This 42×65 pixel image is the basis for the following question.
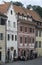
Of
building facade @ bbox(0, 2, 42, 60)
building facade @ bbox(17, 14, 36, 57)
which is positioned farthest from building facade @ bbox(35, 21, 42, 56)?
building facade @ bbox(17, 14, 36, 57)

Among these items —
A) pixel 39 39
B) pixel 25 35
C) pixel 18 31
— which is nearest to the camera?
pixel 18 31

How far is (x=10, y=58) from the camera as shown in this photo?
6531 centimetres

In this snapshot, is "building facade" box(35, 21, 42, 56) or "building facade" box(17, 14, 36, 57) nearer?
"building facade" box(17, 14, 36, 57)

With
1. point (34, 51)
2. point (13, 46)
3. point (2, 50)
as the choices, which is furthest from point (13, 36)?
point (34, 51)

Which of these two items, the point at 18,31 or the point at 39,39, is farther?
the point at 39,39

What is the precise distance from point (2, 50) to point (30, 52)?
15.4 m

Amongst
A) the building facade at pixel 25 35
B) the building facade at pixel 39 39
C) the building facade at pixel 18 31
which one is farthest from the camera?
the building facade at pixel 39 39

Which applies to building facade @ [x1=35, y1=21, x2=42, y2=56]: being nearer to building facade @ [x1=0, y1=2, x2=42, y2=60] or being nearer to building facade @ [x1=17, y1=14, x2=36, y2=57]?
building facade @ [x1=0, y1=2, x2=42, y2=60]

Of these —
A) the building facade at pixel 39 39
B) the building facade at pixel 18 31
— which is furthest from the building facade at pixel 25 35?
the building facade at pixel 39 39

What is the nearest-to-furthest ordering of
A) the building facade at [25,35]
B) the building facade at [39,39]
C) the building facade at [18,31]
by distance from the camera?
the building facade at [18,31], the building facade at [25,35], the building facade at [39,39]

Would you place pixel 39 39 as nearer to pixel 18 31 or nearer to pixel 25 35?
pixel 25 35

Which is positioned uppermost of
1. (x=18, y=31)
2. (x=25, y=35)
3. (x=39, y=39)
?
(x=18, y=31)

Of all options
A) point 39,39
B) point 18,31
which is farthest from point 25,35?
point 39,39

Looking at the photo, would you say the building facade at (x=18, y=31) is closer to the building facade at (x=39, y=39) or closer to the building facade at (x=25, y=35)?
the building facade at (x=25, y=35)
